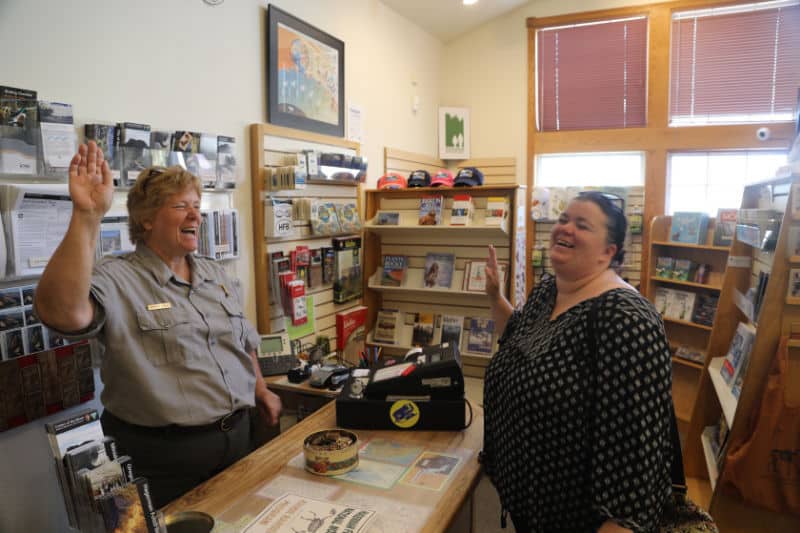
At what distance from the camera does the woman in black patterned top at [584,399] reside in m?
1.38

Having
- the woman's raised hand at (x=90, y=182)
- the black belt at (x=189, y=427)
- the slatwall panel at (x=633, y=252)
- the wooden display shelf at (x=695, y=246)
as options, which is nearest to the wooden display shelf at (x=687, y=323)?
the wooden display shelf at (x=695, y=246)

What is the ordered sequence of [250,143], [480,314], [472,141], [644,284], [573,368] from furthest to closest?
[472,141], [644,284], [480,314], [250,143], [573,368]

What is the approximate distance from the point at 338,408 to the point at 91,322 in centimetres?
87

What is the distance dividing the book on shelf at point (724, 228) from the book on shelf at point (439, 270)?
7.13ft

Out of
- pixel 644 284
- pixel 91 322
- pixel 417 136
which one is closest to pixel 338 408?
pixel 91 322

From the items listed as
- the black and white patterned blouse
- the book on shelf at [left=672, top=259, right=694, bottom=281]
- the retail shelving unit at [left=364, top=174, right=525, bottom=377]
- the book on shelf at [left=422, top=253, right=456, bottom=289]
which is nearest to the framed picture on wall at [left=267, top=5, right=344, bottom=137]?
the retail shelving unit at [left=364, top=174, right=525, bottom=377]

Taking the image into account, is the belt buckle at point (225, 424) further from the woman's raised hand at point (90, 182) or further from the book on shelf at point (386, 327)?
the book on shelf at point (386, 327)

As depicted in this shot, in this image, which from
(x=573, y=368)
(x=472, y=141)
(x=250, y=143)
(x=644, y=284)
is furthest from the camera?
(x=472, y=141)

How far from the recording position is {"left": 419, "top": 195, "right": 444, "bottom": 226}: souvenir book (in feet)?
12.9

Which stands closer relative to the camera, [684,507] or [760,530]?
[684,507]

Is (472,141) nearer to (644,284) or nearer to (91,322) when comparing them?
(644,284)

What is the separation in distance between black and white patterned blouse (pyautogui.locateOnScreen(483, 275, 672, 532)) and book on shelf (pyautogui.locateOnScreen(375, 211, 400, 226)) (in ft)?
8.06

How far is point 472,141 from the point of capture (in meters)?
6.11

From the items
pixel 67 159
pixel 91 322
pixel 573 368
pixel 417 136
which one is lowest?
pixel 573 368
